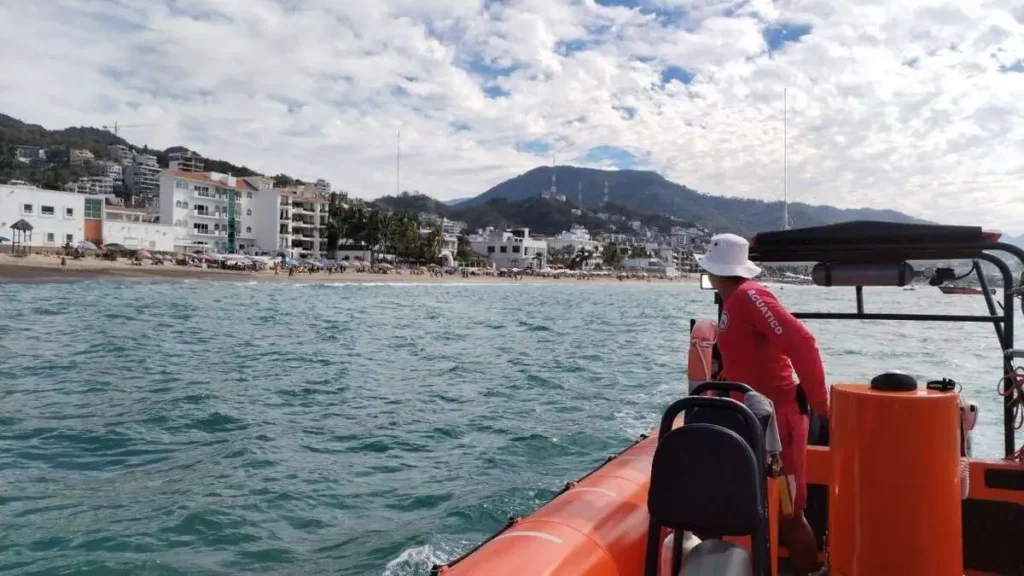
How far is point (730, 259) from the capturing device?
13.0ft

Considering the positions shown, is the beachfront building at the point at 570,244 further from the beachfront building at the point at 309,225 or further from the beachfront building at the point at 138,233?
the beachfront building at the point at 138,233

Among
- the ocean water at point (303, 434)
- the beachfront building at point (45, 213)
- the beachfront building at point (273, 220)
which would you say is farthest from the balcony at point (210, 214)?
the ocean water at point (303, 434)

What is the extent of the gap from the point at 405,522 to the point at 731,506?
17.0 feet

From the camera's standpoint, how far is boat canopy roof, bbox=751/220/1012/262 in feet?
14.6

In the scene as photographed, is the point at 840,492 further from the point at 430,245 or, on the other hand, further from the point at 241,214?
the point at 430,245

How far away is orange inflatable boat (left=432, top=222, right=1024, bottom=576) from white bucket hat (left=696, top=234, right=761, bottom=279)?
30.3 inches

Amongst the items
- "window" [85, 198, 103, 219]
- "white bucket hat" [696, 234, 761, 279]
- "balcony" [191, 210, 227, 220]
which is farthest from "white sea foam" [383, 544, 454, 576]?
"balcony" [191, 210, 227, 220]

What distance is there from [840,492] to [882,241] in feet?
6.13

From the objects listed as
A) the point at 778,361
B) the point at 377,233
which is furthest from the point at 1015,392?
the point at 377,233

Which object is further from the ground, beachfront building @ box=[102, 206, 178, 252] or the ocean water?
beachfront building @ box=[102, 206, 178, 252]

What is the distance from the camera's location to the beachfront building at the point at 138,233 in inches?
2961

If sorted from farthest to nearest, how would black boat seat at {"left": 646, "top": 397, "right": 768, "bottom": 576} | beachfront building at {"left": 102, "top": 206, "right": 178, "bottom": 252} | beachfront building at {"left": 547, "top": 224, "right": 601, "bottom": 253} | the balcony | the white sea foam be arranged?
beachfront building at {"left": 547, "top": 224, "right": 601, "bottom": 253} < the balcony < beachfront building at {"left": 102, "top": 206, "right": 178, "bottom": 252} < the white sea foam < black boat seat at {"left": 646, "top": 397, "right": 768, "bottom": 576}

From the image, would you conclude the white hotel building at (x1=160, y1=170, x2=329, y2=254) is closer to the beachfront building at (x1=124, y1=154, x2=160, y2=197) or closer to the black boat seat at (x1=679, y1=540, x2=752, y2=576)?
the beachfront building at (x1=124, y1=154, x2=160, y2=197)

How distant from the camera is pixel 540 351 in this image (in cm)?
2255
